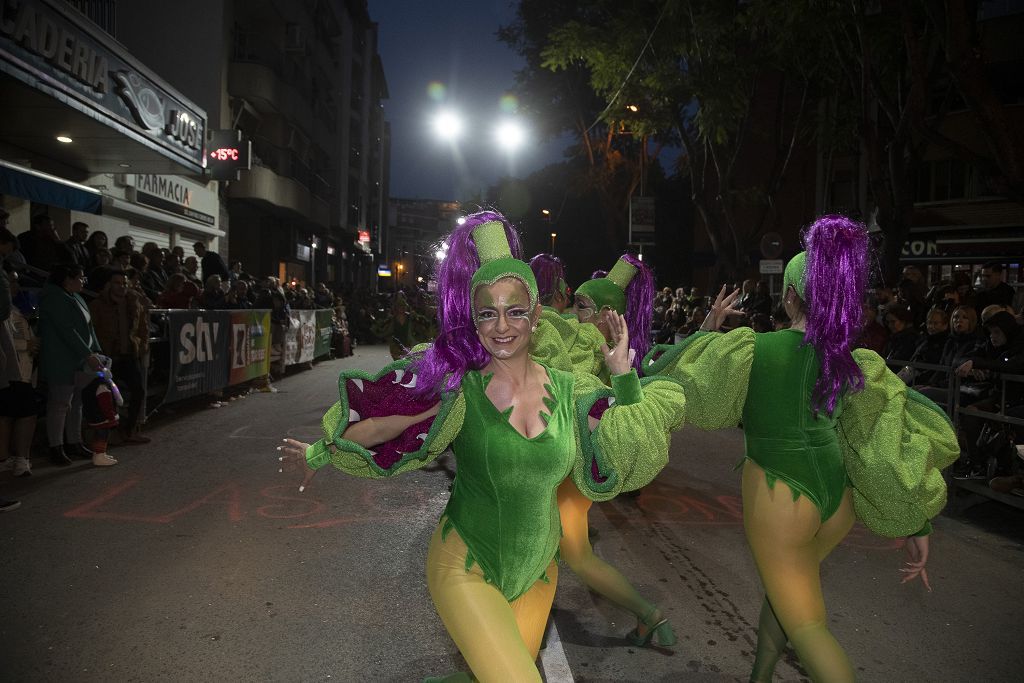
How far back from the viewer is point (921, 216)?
26.9 metres

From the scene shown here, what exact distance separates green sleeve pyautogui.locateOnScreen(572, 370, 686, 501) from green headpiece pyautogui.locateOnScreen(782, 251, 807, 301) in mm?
816

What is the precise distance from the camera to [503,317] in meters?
2.65

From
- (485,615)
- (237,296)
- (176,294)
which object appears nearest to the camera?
(485,615)

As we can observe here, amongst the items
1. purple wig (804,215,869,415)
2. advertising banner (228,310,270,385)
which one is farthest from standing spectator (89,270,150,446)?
purple wig (804,215,869,415)

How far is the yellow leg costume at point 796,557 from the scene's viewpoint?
2834 millimetres

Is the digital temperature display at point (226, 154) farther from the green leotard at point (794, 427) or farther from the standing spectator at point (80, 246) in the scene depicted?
the green leotard at point (794, 427)

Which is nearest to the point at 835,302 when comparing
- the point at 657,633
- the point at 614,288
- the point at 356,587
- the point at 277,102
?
the point at 657,633

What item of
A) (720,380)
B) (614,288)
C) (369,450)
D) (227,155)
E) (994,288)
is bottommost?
(369,450)

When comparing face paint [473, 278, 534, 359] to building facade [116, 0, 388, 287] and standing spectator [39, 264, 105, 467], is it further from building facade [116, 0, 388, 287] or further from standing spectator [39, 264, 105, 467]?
building facade [116, 0, 388, 287]

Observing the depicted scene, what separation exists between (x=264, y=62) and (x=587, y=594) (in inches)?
1052

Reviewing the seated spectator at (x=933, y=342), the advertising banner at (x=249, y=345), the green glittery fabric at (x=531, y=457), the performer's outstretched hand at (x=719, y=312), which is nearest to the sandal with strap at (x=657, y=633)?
the performer's outstretched hand at (x=719, y=312)

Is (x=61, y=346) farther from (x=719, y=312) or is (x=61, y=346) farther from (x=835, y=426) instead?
(x=835, y=426)

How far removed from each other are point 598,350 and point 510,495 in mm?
2847

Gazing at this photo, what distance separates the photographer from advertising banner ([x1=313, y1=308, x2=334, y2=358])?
21.5 metres
